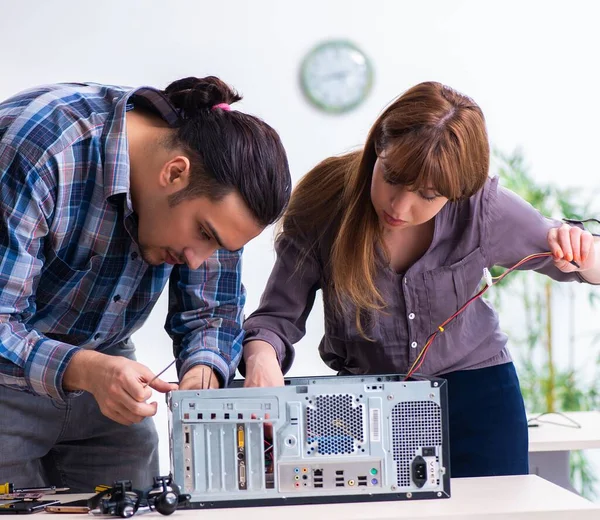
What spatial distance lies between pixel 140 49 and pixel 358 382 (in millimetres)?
2466

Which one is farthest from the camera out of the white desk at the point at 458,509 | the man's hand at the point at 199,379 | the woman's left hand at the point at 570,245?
the woman's left hand at the point at 570,245

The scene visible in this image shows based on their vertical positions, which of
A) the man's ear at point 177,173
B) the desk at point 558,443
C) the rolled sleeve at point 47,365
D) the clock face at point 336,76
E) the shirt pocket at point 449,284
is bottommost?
the desk at point 558,443

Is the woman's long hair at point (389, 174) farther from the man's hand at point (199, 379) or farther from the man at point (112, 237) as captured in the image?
the man's hand at point (199, 379)

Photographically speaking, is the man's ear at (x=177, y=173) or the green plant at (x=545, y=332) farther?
the green plant at (x=545, y=332)

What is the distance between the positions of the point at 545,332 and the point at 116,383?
2722 millimetres

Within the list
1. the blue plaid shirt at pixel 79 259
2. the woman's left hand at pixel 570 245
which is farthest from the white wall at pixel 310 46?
the woman's left hand at pixel 570 245

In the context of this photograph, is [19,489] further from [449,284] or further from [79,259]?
[449,284]

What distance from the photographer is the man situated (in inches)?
45.5

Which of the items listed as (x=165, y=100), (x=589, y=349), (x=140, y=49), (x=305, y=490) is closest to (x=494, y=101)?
(x=589, y=349)

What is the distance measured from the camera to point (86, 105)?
1.26 metres

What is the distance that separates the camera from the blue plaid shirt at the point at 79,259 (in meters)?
1.16

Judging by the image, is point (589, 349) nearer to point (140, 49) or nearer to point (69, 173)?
point (140, 49)

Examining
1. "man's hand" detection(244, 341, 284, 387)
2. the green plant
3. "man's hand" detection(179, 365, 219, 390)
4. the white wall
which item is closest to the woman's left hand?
"man's hand" detection(244, 341, 284, 387)

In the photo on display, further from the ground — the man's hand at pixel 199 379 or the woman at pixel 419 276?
the woman at pixel 419 276
